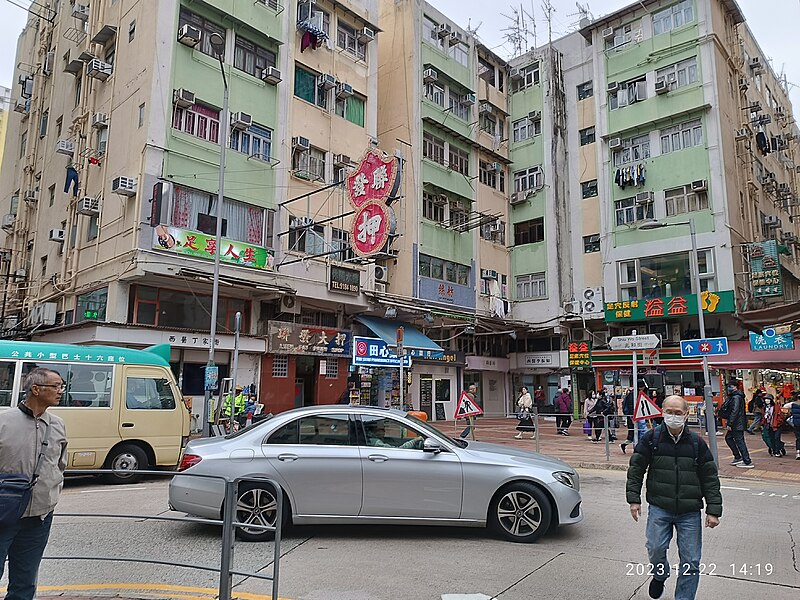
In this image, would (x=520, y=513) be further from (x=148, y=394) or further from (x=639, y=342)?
(x=639, y=342)

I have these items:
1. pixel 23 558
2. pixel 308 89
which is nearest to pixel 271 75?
pixel 308 89

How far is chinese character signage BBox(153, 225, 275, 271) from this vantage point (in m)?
18.4

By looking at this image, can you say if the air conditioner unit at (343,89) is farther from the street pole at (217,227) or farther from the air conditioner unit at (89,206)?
the air conditioner unit at (89,206)

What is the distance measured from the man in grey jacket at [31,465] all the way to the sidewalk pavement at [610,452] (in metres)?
11.9

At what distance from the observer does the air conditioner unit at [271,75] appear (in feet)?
72.7

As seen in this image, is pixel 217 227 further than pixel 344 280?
No

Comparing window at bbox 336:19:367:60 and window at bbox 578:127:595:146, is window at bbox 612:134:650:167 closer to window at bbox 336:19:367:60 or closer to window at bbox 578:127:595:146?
window at bbox 578:127:595:146

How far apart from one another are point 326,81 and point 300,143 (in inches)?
128

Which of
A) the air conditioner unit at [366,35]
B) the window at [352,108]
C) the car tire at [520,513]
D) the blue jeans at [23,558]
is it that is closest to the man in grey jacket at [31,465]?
the blue jeans at [23,558]

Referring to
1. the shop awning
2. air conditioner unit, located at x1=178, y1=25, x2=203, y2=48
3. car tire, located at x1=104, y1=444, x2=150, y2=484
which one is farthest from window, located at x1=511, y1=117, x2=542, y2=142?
car tire, located at x1=104, y1=444, x2=150, y2=484

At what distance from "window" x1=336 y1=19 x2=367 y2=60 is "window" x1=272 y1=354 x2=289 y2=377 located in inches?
529

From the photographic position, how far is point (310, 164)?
23.5 m

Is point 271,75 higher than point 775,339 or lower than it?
higher

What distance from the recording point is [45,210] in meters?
25.4
